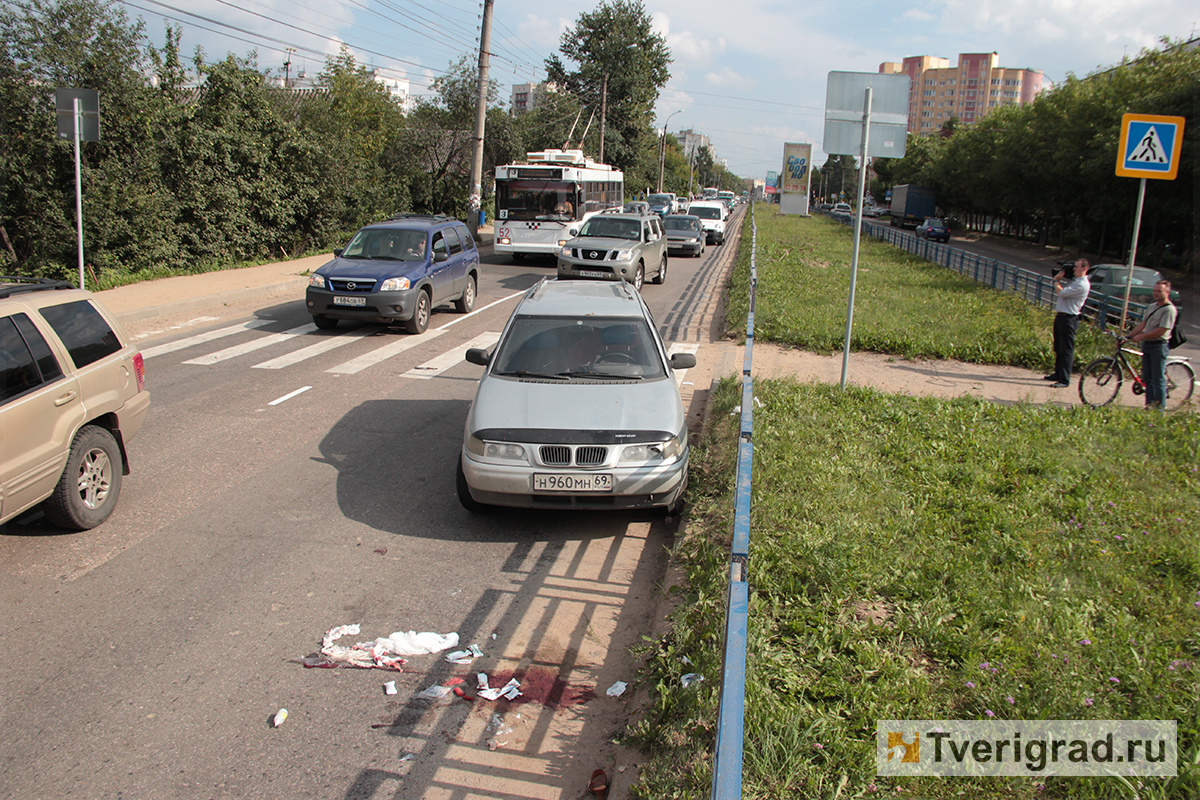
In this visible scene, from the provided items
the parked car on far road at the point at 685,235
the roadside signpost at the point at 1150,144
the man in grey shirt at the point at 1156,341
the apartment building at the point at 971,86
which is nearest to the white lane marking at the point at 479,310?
the man in grey shirt at the point at 1156,341

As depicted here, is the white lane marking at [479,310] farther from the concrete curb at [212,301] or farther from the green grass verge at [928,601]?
the green grass verge at [928,601]

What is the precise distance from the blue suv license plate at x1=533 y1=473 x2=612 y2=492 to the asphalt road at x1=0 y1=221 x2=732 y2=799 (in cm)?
47

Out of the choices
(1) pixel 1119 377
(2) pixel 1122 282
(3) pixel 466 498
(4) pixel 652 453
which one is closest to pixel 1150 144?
(1) pixel 1119 377

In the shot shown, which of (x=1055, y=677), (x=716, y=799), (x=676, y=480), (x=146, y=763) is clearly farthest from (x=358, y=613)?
(x=1055, y=677)

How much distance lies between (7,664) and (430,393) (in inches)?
239

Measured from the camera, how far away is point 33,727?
3625mm

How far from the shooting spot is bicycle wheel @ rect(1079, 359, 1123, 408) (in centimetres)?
1013

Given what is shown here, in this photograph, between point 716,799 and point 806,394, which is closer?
point 716,799

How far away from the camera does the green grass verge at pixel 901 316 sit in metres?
13.0

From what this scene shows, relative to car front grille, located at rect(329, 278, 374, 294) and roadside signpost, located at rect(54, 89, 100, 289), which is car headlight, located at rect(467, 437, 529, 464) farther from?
roadside signpost, located at rect(54, 89, 100, 289)

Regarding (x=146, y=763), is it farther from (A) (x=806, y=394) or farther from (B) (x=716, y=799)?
(A) (x=806, y=394)

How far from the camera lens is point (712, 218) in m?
39.2

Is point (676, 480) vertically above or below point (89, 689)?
above

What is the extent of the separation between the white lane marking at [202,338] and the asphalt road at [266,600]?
279 centimetres
